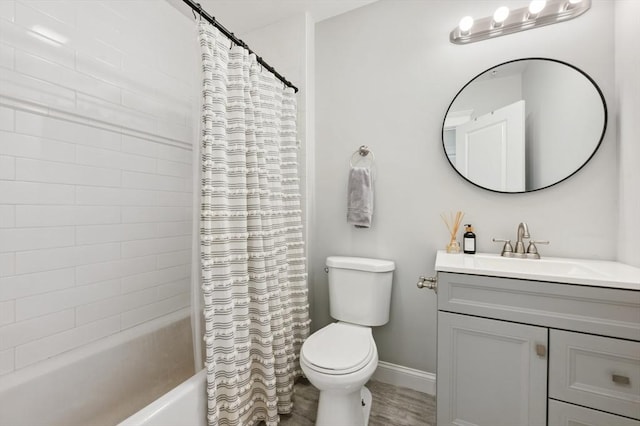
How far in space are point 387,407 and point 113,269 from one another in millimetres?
1768

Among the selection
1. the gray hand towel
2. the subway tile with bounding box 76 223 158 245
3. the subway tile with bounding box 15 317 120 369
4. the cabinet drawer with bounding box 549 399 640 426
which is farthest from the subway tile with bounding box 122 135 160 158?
the cabinet drawer with bounding box 549 399 640 426

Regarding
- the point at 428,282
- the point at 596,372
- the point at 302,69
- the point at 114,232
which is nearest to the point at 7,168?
the point at 114,232

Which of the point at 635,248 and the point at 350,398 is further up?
the point at 635,248

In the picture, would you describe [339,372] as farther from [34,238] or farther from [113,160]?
[113,160]

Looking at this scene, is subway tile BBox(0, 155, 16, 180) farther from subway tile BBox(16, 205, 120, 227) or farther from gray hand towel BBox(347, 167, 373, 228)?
gray hand towel BBox(347, 167, 373, 228)

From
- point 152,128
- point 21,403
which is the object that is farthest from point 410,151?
point 21,403

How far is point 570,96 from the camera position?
148cm

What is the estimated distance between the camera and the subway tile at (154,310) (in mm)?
1678

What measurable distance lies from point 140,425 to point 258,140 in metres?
1.24

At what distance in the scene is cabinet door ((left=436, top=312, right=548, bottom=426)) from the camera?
1123mm

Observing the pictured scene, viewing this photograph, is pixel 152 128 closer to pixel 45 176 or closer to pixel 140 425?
pixel 45 176

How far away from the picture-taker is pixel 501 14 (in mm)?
1548

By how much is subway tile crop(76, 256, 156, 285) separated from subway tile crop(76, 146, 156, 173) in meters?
0.54

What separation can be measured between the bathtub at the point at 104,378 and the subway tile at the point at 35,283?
325 mm
